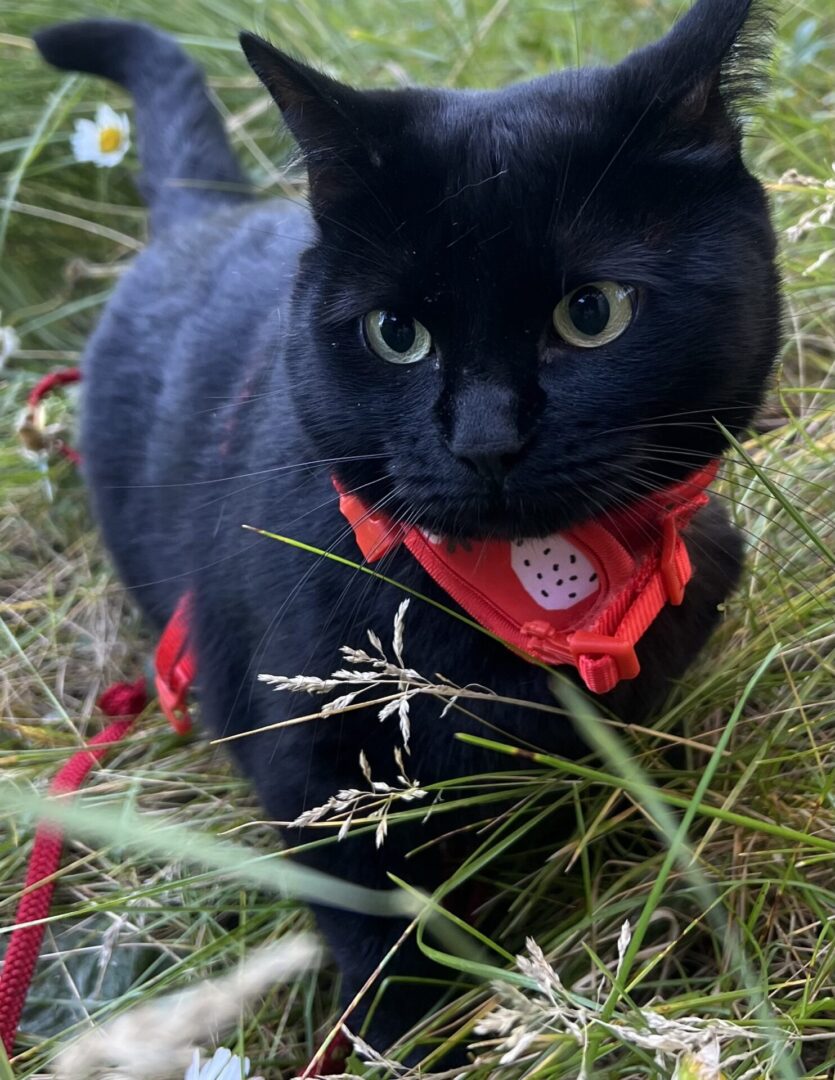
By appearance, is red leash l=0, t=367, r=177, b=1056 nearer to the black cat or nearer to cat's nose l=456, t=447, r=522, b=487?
the black cat

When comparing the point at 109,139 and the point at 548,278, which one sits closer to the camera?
the point at 548,278

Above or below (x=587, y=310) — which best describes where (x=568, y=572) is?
below

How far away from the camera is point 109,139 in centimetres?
187

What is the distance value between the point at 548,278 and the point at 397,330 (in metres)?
0.12

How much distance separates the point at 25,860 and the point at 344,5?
1893 mm

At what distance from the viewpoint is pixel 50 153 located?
82.1 inches

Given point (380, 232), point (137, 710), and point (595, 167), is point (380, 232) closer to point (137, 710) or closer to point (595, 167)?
point (595, 167)

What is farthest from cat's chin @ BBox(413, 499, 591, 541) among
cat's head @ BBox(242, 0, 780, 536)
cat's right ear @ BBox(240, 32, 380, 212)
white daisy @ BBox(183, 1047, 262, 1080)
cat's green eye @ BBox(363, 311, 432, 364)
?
white daisy @ BBox(183, 1047, 262, 1080)

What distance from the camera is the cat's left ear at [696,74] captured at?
733mm

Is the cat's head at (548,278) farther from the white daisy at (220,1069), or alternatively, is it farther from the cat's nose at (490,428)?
the white daisy at (220,1069)

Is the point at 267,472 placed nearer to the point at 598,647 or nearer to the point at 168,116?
the point at 598,647

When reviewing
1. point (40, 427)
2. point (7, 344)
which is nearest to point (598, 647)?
point (40, 427)

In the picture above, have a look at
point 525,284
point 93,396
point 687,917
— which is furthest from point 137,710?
point 525,284

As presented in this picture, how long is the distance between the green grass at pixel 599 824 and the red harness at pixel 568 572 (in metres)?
0.08
